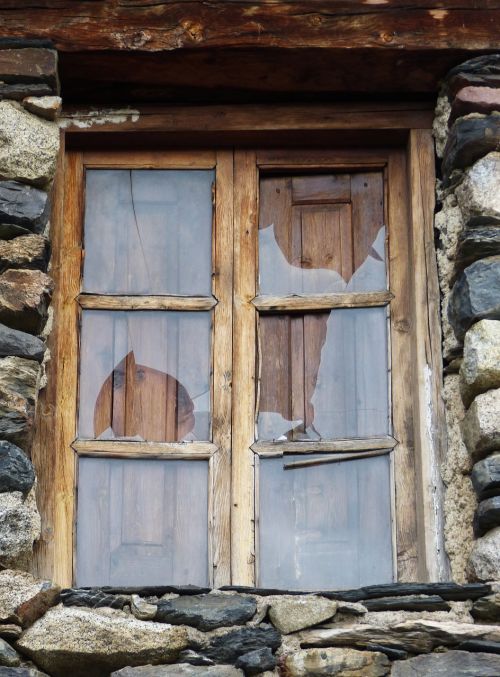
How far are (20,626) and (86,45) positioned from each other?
1.68 meters

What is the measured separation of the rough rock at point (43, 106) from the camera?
434cm

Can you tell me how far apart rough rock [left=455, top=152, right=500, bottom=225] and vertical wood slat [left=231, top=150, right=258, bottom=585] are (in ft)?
2.11

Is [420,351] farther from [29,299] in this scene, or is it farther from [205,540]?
[29,299]

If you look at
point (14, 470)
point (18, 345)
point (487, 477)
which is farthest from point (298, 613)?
point (18, 345)

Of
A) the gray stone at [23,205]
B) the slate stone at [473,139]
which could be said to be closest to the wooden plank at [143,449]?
the gray stone at [23,205]

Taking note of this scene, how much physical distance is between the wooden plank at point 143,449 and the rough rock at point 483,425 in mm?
730

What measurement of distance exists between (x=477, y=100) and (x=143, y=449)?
1362mm

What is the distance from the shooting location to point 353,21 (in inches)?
174

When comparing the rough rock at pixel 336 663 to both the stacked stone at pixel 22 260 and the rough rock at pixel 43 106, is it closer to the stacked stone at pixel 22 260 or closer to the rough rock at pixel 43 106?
the stacked stone at pixel 22 260

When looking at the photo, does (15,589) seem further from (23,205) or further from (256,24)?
(256,24)

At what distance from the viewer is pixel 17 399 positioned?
402cm

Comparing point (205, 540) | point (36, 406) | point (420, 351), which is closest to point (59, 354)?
point (36, 406)

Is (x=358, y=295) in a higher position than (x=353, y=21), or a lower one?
lower

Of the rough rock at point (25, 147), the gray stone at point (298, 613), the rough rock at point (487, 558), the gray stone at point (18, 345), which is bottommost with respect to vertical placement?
the gray stone at point (298, 613)
